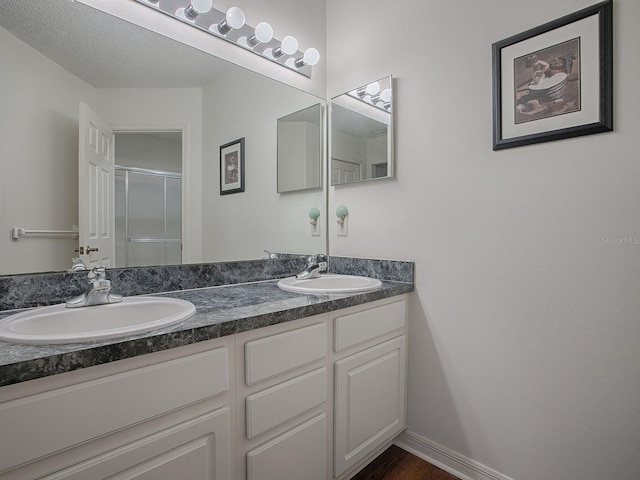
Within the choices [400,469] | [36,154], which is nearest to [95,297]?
[36,154]

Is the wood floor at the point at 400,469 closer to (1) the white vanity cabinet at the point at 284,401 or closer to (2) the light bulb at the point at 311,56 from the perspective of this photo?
(1) the white vanity cabinet at the point at 284,401

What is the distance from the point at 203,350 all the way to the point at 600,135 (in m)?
1.42

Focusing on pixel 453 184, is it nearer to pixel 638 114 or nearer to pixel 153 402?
pixel 638 114

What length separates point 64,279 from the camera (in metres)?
1.17

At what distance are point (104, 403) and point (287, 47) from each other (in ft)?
5.72

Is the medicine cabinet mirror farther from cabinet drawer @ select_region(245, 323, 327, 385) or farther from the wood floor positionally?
the wood floor

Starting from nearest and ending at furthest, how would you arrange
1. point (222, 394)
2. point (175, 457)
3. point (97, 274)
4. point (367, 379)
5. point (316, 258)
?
point (175, 457) → point (222, 394) → point (97, 274) → point (367, 379) → point (316, 258)

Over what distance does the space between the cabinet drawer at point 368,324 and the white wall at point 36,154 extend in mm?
994

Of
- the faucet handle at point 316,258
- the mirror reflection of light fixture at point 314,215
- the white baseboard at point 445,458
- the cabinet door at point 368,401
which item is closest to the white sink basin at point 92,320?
the cabinet door at point 368,401

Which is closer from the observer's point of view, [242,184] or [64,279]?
[64,279]

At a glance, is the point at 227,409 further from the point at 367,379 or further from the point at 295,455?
the point at 367,379

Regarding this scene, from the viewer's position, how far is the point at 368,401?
1454 millimetres

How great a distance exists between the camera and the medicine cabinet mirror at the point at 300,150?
192cm

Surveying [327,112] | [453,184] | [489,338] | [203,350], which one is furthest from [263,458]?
[327,112]
